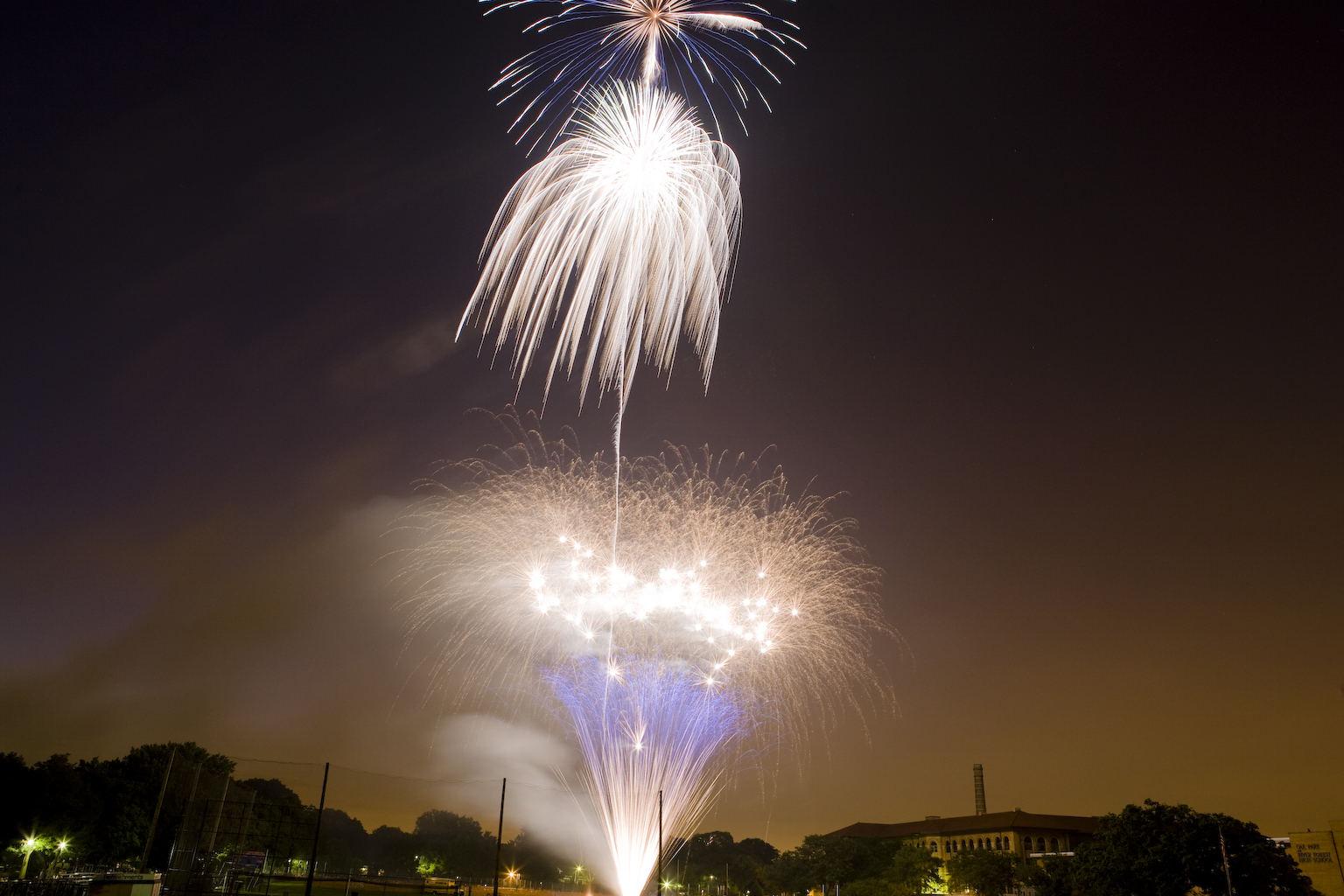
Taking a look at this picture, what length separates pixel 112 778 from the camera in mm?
52844

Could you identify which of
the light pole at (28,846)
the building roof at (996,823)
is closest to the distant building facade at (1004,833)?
the building roof at (996,823)

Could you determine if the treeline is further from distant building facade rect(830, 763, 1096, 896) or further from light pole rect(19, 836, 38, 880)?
distant building facade rect(830, 763, 1096, 896)

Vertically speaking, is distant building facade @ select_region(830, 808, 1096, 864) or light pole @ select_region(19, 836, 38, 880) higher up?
distant building facade @ select_region(830, 808, 1096, 864)

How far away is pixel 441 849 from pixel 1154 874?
73692mm

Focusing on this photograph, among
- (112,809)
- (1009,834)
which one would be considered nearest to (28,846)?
(112,809)

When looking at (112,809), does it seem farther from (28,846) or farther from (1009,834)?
(1009,834)

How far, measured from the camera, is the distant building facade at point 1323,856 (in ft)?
144

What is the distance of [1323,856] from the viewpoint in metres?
45.0

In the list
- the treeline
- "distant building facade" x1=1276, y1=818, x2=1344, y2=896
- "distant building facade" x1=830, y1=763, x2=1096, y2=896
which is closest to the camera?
the treeline

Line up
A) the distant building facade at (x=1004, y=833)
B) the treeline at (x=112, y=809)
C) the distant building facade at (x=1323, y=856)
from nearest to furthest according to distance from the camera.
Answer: the treeline at (x=112, y=809) < the distant building facade at (x=1323, y=856) < the distant building facade at (x=1004, y=833)

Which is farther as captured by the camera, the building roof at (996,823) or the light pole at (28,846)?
the building roof at (996,823)

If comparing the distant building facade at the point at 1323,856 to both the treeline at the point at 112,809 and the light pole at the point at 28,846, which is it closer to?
the treeline at the point at 112,809

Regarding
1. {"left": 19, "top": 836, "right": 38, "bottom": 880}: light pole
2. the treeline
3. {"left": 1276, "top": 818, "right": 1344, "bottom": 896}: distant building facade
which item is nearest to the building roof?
{"left": 1276, "top": 818, "right": 1344, "bottom": 896}: distant building facade

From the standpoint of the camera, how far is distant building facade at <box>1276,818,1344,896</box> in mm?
43938
